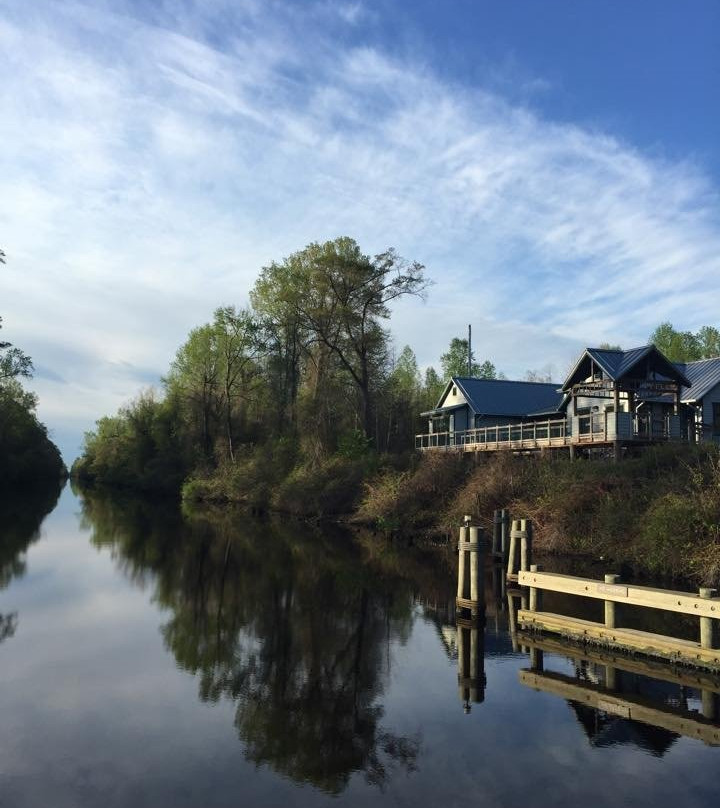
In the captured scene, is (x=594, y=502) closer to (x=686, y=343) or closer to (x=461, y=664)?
(x=461, y=664)

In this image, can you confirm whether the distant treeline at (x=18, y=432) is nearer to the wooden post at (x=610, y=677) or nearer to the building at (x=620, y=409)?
the building at (x=620, y=409)

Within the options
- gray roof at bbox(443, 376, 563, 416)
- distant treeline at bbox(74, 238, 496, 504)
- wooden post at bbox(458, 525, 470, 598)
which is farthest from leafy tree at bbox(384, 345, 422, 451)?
wooden post at bbox(458, 525, 470, 598)

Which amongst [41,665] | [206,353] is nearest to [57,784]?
[41,665]

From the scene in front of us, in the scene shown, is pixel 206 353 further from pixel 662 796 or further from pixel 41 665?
pixel 662 796

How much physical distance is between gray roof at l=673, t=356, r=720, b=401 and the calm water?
2251cm

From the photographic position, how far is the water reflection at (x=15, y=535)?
56.9 ft

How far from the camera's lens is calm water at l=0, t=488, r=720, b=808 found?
864cm

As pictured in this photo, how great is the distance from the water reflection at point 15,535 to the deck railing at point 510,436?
22.9 meters

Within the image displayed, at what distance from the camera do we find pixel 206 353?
6525cm

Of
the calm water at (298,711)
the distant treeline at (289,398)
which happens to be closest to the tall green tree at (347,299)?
the distant treeline at (289,398)

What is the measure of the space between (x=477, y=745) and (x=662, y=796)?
250cm

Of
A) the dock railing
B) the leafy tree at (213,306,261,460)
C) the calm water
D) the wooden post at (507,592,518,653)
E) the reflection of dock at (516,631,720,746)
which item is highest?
the leafy tree at (213,306,261,460)

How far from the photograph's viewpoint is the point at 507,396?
1922 inches

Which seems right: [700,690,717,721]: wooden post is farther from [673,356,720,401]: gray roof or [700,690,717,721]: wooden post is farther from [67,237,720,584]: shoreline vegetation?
[673,356,720,401]: gray roof
